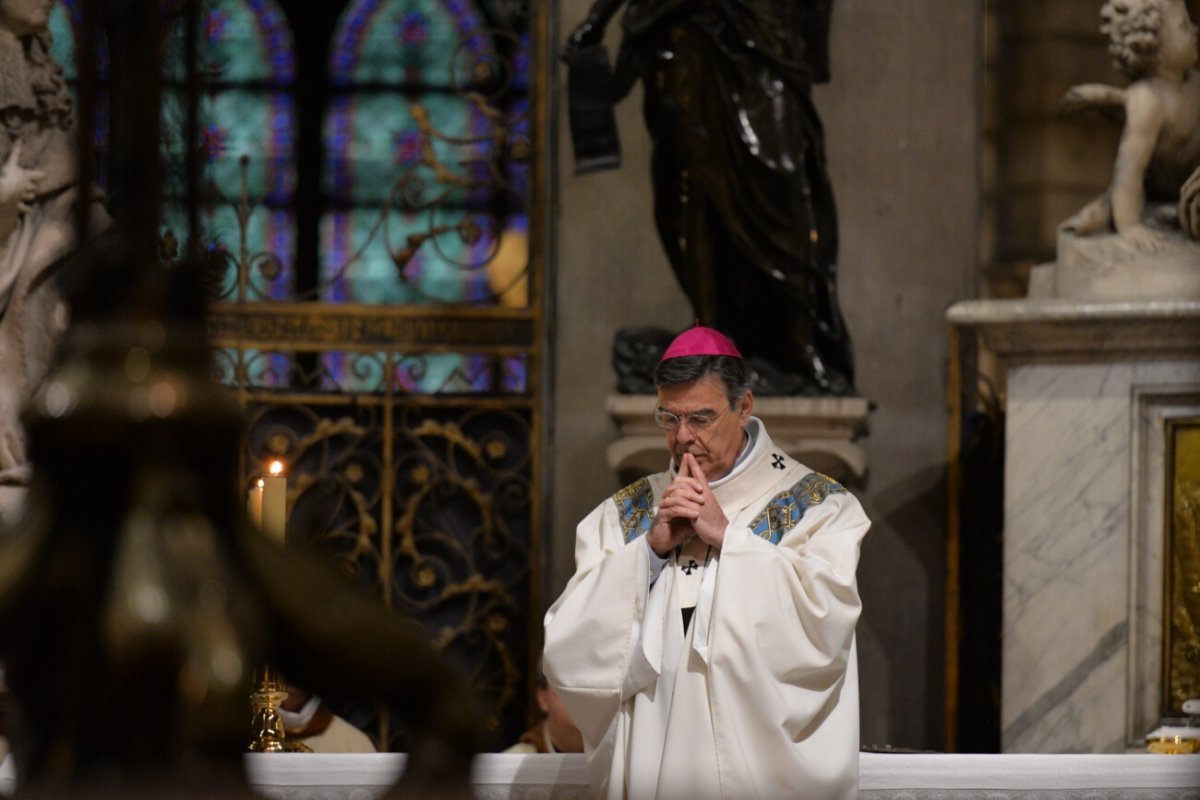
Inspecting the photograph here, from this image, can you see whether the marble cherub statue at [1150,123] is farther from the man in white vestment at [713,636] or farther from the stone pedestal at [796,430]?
the man in white vestment at [713,636]

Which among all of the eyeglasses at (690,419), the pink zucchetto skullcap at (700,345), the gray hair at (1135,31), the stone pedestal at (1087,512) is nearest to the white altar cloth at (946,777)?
the eyeglasses at (690,419)

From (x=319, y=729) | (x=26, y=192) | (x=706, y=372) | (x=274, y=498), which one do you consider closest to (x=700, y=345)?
(x=706, y=372)

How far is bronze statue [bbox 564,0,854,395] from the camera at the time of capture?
693cm

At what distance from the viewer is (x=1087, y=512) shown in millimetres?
6367

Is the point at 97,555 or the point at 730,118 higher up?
the point at 730,118

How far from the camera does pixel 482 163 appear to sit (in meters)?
7.99

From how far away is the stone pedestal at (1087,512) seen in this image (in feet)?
20.6

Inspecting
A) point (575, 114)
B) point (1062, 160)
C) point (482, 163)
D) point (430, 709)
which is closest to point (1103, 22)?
point (1062, 160)

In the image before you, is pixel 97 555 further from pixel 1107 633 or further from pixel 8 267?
pixel 8 267

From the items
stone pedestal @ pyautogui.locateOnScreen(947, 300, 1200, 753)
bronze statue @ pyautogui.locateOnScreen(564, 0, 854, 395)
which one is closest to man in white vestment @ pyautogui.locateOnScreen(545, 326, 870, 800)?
stone pedestal @ pyautogui.locateOnScreen(947, 300, 1200, 753)

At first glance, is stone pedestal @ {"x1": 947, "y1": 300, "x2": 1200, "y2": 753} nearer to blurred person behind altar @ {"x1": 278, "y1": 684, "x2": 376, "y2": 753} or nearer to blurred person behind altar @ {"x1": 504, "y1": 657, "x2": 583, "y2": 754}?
blurred person behind altar @ {"x1": 504, "y1": 657, "x2": 583, "y2": 754}

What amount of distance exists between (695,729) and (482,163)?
4270 millimetres

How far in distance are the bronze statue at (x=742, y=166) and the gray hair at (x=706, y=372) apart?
255cm

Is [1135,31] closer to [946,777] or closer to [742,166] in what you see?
[742,166]
